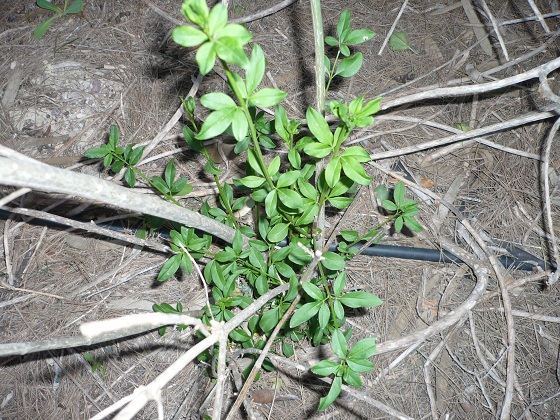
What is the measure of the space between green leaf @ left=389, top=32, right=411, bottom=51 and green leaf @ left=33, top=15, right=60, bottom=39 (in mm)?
2029

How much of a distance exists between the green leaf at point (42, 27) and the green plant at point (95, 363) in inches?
74.9

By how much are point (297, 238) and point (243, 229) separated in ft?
0.74

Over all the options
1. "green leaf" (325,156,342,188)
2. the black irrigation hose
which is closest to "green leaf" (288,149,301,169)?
"green leaf" (325,156,342,188)

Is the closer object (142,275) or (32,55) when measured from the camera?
(142,275)

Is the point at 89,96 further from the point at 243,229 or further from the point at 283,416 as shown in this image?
the point at 283,416

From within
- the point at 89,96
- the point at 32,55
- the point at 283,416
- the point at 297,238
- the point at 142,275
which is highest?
the point at 32,55

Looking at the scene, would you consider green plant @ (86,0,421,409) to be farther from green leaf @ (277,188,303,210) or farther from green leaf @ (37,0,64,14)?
green leaf @ (37,0,64,14)

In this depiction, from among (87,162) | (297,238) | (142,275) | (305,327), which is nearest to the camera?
(297,238)

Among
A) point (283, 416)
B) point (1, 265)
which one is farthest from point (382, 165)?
point (1, 265)

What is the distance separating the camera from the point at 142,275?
210 cm

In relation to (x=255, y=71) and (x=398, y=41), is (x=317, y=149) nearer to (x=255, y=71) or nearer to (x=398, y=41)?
(x=255, y=71)

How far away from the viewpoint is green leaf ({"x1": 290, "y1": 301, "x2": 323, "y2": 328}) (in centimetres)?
129

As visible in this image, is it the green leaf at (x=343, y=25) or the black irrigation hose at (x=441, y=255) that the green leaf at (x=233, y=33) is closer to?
the green leaf at (x=343, y=25)

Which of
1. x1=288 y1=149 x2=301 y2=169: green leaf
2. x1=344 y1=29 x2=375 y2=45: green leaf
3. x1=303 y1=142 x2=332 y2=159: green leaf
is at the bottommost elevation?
x1=288 y1=149 x2=301 y2=169: green leaf
